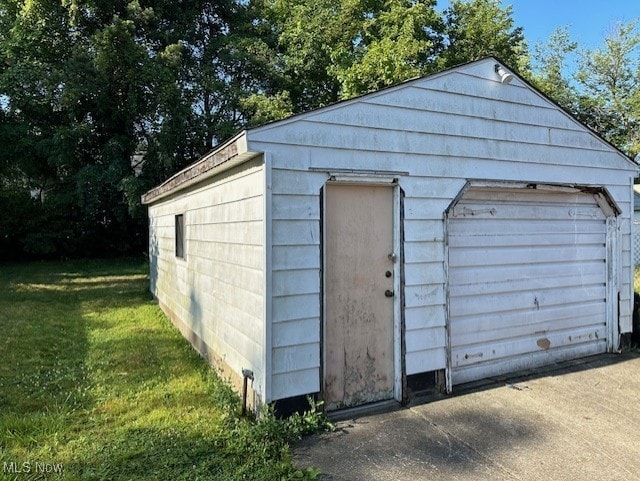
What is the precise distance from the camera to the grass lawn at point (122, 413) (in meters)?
2.87

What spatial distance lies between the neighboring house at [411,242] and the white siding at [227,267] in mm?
26

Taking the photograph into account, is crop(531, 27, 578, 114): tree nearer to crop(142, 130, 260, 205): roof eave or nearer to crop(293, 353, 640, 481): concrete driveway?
crop(142, 130, 260, 205): roof eave

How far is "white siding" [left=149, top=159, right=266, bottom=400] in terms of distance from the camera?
11.3ft

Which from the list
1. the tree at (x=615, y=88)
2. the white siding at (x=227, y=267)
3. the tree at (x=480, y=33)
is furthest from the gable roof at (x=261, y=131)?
the tree at (x=615, y=88)

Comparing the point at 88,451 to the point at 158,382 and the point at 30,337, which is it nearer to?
the point at 158,382

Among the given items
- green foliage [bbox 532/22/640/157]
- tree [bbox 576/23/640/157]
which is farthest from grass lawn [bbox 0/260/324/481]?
tree [bbox 576/23/640/157]

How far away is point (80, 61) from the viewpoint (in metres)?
14.8

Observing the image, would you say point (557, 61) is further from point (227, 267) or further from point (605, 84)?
point (227, 267)

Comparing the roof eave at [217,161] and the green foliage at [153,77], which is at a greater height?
the green foliage at [153,77]

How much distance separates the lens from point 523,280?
4703 millimetres

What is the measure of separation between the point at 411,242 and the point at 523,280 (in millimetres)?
1566

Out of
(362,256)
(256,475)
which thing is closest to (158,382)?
(256,475)

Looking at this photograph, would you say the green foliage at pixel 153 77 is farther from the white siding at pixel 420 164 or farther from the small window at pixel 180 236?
the white siding at pixel 420 164

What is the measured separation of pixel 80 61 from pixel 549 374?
633 inches
